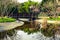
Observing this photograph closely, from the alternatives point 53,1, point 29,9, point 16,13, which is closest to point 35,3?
point 29,9

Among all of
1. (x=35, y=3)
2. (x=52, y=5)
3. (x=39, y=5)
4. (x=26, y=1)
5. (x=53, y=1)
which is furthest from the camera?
(x=26, y=1)

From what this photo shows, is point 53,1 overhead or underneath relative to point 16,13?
overhead

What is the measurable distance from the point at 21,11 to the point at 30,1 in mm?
4787

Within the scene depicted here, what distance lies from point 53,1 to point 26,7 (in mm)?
15193

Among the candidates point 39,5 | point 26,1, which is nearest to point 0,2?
point 39,5

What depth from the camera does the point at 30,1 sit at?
6016cm

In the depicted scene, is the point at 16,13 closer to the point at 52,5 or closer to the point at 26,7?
the point at 26,7

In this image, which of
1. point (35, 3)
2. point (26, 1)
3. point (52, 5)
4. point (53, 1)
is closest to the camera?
point (52, 5)

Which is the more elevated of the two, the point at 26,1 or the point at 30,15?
the point at 26,1

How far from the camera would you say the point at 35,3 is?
57312mm

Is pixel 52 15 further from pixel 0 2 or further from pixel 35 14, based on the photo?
pixel 35 14

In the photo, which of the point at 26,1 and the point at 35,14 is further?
the point at 26,1

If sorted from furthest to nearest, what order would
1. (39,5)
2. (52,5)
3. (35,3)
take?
1. (35,3)
2. (39,5)
3. (52,5)

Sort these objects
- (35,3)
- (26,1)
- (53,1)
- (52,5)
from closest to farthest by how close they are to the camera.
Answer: (52,5), (53,1), (35,3), (26,1)
